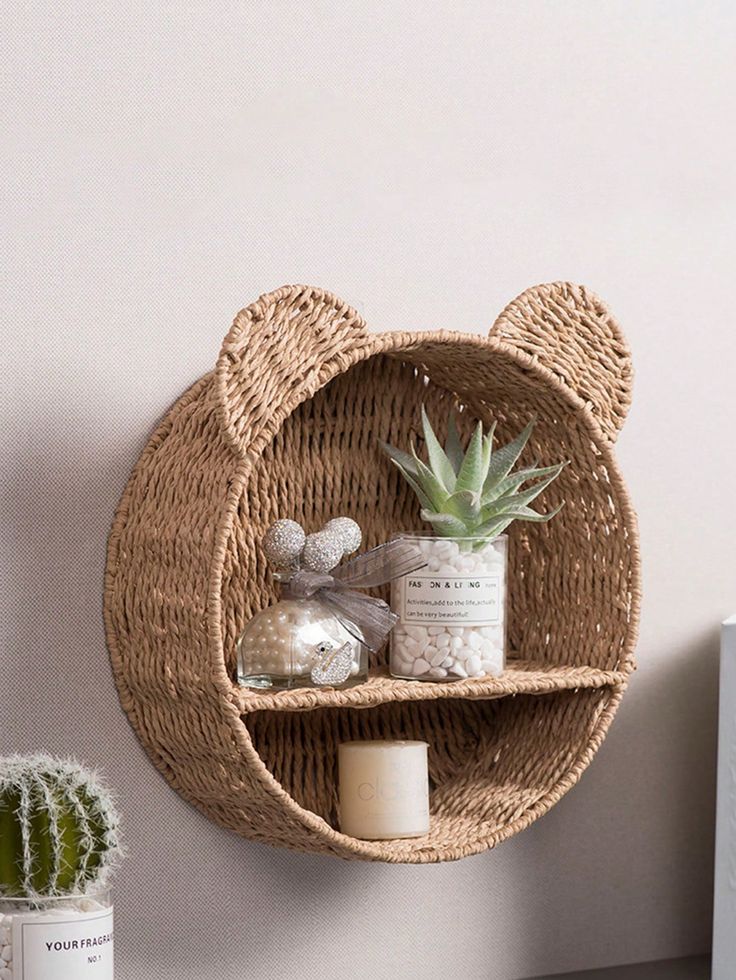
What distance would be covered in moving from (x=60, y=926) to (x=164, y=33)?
2.13ft

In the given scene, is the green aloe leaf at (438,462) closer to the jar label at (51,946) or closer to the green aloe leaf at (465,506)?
the green aloe leaf at (465,506)

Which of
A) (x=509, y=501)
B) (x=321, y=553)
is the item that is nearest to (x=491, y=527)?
(x=509, y=501)

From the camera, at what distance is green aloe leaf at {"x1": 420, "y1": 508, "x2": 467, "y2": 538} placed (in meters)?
0.96

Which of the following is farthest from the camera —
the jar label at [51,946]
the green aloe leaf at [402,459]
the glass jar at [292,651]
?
the green aloe leaf at [402,459]

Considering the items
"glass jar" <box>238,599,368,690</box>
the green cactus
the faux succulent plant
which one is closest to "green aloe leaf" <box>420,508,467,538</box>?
the faux succulent plant

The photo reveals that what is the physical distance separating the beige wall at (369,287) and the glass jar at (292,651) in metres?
0.13

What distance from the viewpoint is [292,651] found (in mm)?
900

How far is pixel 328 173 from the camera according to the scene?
1058 millimetres

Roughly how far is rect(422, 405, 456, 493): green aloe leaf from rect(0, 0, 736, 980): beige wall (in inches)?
5.8

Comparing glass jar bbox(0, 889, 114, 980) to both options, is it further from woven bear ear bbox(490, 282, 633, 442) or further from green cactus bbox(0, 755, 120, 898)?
woven bear ear bbox(490, 282, 633, 442)

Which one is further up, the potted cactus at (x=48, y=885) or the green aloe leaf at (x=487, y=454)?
the green aloe leaf at (x=487, y=454)

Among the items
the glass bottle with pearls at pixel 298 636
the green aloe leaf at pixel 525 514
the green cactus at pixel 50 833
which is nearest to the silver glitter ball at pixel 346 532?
the glass bottle with pearls at pixel 298 636

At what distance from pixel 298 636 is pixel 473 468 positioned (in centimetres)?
18

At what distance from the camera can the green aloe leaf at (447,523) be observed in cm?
96
